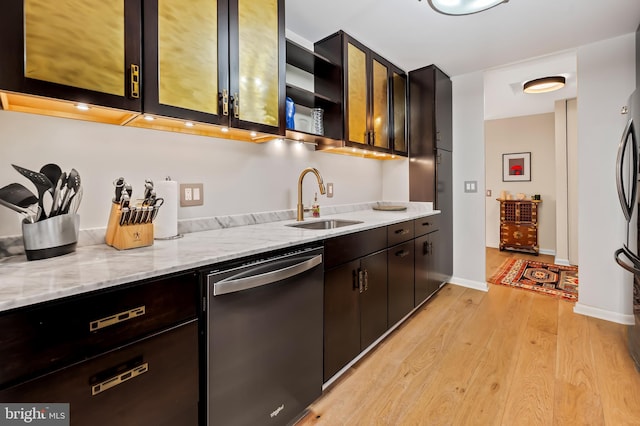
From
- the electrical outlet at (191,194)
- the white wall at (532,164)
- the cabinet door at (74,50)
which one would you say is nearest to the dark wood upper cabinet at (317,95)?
the electrical outlet at (191,194)

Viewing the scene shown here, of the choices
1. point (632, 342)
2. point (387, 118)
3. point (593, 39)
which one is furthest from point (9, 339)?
point (593, 39)

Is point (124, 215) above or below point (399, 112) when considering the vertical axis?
below

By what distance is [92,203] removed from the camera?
1.30 meters

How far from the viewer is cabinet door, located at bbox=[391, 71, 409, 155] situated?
112 inches

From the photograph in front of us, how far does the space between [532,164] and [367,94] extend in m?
4.06

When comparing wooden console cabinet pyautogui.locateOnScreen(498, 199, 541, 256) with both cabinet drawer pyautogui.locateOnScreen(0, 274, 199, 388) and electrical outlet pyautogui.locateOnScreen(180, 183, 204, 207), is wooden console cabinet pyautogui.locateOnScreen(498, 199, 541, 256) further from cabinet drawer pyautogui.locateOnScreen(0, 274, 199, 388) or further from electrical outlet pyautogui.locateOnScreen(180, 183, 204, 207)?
cabinet drawer pyautogui.locateOnScreen(0, 274, 199, 388)

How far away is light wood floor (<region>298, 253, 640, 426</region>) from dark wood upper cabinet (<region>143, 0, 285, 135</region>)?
1.57 metres

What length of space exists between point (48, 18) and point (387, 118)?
2.38 m

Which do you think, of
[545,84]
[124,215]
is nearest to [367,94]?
[124,215]

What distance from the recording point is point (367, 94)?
2.44 meters

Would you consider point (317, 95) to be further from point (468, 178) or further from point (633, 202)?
point (633, 202)

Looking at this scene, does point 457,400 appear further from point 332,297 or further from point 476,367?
point 332,297

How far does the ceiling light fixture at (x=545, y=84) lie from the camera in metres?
3.33

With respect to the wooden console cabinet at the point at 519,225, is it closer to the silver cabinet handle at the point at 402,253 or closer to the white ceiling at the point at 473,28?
the white ceiling at the point at 473,28
